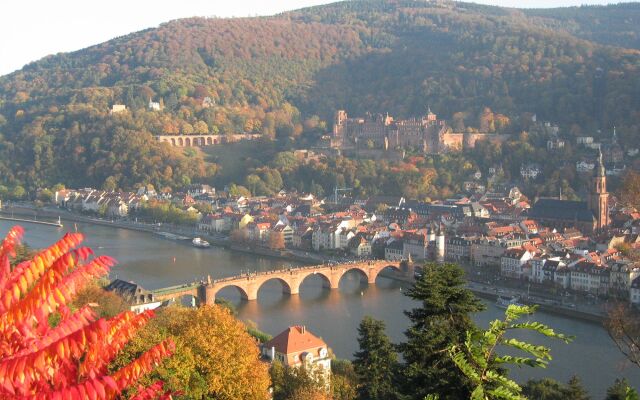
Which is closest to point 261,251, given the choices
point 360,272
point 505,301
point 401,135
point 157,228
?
point 360,272

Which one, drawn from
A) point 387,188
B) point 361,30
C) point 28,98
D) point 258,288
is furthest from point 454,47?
point 258,288

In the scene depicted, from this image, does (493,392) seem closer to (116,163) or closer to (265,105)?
(116,163)

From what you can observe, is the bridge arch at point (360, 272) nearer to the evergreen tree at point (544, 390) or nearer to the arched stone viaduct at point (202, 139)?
the evergreen tree at point (544, 390)

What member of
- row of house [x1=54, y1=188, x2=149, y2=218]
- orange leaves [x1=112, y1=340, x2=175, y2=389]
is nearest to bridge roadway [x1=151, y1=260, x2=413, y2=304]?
orange leaves [x1=112, y1=340, x2=175, y2=389]

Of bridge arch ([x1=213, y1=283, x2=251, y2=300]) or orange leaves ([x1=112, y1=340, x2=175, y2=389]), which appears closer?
orange leaves ([x1=112, y1=340, x2=175, y2=389])

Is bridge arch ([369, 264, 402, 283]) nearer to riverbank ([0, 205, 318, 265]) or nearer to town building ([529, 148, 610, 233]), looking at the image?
riverbank ([0, 205, 318, 265])

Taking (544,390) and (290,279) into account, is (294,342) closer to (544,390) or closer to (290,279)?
(544,390)
